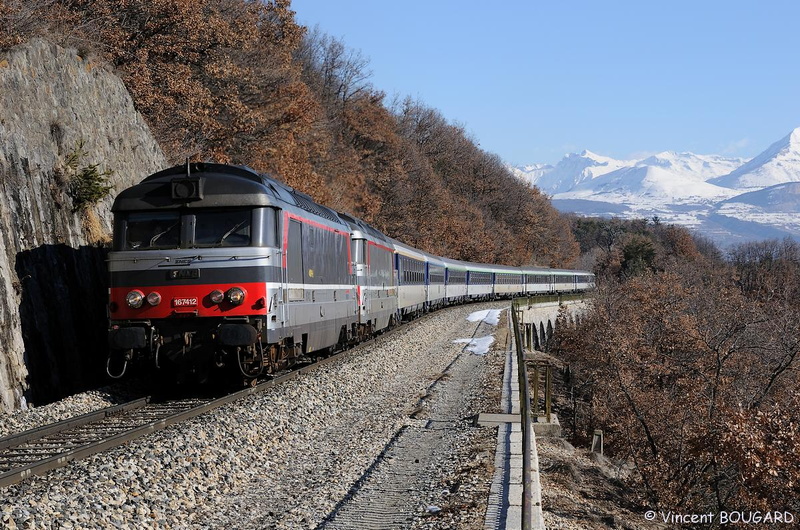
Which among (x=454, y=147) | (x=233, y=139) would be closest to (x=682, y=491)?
(x=233, y=139)

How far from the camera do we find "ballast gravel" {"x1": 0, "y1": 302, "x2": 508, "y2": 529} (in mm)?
7617

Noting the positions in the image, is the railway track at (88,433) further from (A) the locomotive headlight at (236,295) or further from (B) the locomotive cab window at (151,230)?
(B) the locomotive cab window at (151,230)

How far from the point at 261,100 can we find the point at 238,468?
30.5 m

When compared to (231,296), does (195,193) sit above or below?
above

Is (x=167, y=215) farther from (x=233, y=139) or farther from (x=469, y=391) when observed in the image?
(x=233, y=139)

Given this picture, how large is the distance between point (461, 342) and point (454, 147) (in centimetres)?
7372

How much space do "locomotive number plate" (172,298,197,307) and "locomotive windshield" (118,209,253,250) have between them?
2.95ft

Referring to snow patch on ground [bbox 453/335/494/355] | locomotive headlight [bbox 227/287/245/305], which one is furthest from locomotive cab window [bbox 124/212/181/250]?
snow patch on ground [bbox 453/335/494/355]

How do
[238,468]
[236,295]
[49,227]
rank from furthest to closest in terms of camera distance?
[49,227]
[236,295]
[238,468]

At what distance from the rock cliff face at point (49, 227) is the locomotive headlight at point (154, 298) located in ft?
8.09

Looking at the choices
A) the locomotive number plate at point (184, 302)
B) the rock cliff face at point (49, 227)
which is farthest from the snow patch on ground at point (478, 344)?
the locomotive number plate at point (184, 302)

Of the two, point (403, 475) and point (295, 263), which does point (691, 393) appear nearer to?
point (295, 263)

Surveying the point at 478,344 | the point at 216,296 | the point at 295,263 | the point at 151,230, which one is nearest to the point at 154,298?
the point at 216,296

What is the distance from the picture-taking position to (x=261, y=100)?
3806 cm
